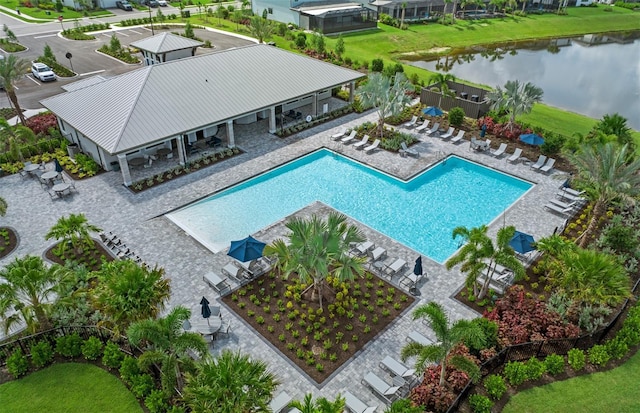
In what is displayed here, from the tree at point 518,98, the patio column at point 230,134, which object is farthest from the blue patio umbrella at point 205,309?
the tree at point 518,98

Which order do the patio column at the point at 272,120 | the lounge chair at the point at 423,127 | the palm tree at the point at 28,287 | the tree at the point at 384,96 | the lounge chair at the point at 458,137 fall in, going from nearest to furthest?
the palm tree at the point at 28,287 → the tree at the point at 384,96 → the patio column at the point at 272,120 → the lounge chair at the point at 458,137 → the lounge chair at the point at 423,127

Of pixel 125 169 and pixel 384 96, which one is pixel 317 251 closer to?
pixel 125 169

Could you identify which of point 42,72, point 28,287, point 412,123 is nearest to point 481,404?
point 28,287

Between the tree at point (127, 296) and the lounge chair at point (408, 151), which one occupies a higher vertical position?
the tree at point (127, 296)

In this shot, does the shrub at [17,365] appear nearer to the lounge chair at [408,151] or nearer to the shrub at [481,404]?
the shrub at [481,404]

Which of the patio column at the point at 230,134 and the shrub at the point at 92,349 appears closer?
the shrub at the point at 92,349

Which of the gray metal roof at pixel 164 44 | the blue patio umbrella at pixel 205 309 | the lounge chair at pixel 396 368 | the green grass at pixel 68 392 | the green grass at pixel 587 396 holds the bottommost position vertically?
the green grass at pixel 68 392
